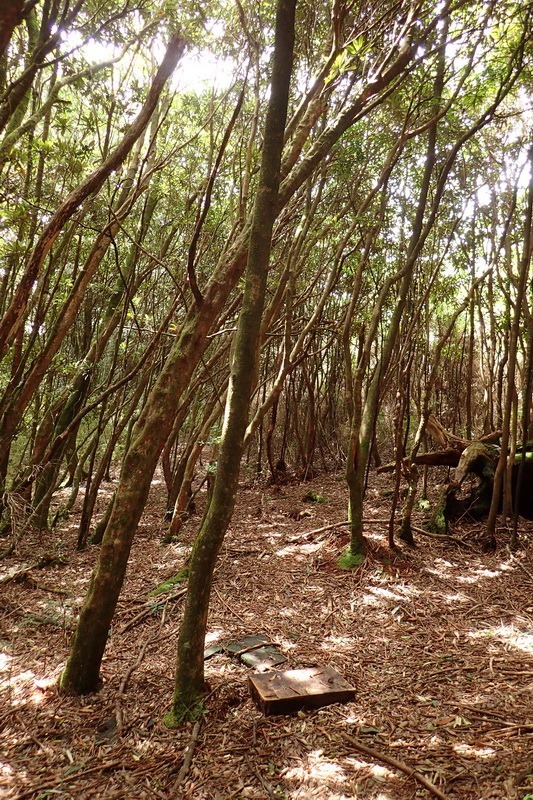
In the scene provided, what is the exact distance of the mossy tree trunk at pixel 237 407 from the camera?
8.89ft

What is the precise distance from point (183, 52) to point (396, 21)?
240 cm

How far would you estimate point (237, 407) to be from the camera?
2.71 meters

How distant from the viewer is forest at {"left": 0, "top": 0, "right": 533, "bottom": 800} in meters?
2.61

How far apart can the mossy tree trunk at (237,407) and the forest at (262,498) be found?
0.01m

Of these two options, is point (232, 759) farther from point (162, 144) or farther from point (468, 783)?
point (162, 144)

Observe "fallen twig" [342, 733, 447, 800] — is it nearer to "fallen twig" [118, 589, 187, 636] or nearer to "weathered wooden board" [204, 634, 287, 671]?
"weathered wooden board" [204, 634, 287, 671]

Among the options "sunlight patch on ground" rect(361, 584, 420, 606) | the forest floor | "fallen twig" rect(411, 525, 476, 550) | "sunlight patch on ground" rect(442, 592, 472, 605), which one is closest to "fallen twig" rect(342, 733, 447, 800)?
the forest floor

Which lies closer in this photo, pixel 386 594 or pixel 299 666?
pixel 299 666

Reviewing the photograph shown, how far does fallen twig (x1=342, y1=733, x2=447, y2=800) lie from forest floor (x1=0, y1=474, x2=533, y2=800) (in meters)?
0.01

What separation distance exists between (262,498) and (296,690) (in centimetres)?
651

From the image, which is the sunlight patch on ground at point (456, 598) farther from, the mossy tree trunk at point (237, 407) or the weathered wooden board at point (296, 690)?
the mossy tree trunk at point (237, 407)

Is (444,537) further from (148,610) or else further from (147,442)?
(147,442)

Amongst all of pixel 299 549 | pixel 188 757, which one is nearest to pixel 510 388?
pixel 299 549

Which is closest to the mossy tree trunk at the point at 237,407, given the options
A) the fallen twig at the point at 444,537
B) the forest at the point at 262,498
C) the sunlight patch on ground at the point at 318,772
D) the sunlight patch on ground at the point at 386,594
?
the forest at the point at 262,498
